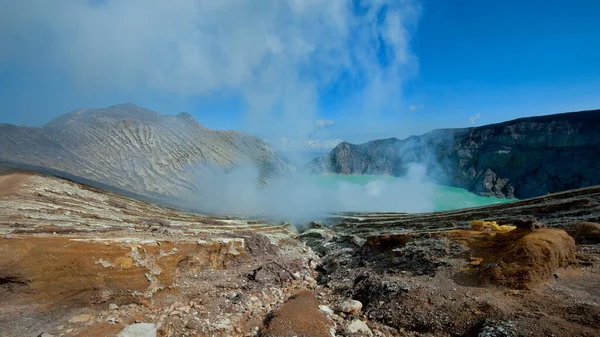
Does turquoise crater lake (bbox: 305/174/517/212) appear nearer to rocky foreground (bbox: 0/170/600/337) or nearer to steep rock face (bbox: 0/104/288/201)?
steep rock face (bbox: 0/104/288/201)

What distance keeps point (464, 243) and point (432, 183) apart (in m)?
127

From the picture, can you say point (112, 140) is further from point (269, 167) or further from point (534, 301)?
point (534, 301)

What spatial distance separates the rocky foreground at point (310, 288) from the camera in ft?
31.9

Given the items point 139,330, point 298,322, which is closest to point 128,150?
point 139,330

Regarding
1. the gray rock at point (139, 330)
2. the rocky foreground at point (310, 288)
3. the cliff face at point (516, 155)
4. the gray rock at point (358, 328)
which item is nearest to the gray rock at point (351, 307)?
the rocky foreground at point (310, 288)

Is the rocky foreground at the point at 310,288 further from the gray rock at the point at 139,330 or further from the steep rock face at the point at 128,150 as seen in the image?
the steep rock face at the point at 128,150

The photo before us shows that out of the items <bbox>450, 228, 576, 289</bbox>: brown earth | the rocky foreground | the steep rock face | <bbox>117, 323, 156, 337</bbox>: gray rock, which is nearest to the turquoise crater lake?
the steep rock face

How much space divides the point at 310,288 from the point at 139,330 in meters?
8.62

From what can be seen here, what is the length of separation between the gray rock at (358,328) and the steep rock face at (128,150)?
189 feet

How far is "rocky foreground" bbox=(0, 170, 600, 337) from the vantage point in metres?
9.71

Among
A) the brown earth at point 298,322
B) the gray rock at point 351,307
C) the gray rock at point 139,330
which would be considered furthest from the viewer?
the gray rock at point 351,307

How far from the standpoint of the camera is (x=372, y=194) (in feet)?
335

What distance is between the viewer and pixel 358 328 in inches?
423

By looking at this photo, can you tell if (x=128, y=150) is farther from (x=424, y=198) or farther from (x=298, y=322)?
(x=424, y=198)
